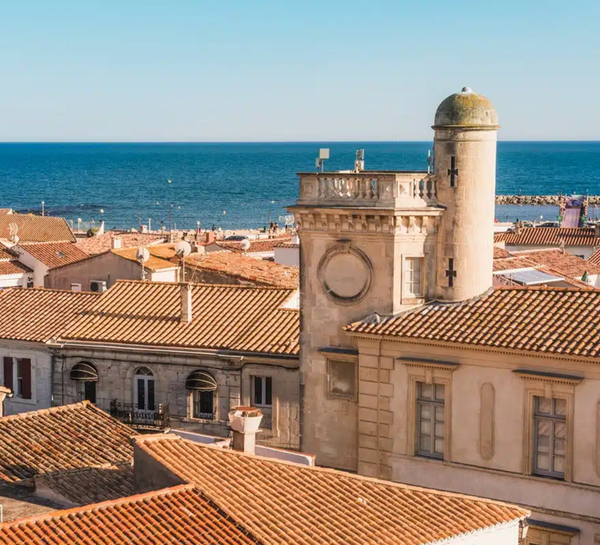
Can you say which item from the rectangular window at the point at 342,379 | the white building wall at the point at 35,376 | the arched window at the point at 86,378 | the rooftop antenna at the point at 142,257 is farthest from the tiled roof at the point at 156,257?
the rectangular window at the point at 342,379

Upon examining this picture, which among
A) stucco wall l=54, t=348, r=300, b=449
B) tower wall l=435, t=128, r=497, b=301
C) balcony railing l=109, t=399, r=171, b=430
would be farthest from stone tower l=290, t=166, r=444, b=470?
balcony railing l=109, t=399, r=171, b=430

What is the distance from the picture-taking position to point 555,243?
3159 inches

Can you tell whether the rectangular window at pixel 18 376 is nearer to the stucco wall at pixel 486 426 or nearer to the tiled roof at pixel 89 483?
the stucco wall at pixel 486 426

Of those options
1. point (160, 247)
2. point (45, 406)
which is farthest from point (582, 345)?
point (160, 247)

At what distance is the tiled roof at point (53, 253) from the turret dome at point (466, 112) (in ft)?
113

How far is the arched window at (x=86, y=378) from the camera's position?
38438mm

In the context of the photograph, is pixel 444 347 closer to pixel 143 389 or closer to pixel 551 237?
pixel 143 389

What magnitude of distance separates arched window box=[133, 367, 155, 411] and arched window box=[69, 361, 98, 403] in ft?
4.46

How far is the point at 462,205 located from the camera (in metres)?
31.2

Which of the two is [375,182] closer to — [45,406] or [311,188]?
[311,188]

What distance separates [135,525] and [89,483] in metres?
6.22

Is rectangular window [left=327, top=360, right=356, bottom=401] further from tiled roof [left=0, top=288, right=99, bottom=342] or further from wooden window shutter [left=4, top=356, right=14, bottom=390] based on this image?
wooden window shutter [left=4, top=356, right=14, bottom=390]

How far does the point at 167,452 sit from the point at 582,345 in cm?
952

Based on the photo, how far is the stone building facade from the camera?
27781mm
